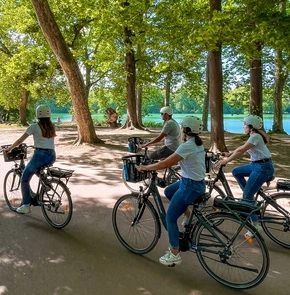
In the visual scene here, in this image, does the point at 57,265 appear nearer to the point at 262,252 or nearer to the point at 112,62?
the point at 262,252

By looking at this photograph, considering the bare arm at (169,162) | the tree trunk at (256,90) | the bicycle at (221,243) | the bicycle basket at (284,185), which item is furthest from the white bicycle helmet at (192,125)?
the tree trunk at (256,90)

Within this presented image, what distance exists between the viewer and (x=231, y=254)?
3184 mm

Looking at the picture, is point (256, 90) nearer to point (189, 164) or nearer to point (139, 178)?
point (139, 178)

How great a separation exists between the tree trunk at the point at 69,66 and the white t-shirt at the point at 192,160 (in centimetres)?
889

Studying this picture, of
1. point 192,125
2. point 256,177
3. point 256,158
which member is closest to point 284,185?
point 256,177

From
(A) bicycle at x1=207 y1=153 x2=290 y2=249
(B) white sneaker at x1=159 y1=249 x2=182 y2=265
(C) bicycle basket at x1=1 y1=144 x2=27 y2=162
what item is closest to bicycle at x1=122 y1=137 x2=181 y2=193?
(B) white sneaker at x1=159 y1=249 x2=182 y2=265

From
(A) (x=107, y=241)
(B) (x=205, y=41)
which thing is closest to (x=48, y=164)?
(A) (x=107, y=241)

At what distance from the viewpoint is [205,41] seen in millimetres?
8203

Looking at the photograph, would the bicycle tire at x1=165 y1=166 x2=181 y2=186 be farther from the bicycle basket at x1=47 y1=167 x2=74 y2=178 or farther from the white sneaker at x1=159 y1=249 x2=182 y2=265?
the white sneaker at x1=159 y1=249 x2=182 y2=265

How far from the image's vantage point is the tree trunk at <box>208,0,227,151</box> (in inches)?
384

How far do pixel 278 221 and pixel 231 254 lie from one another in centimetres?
115

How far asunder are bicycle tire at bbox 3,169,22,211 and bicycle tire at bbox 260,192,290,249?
4143mm

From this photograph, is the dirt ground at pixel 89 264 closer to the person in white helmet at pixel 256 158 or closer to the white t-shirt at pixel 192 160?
the person in white helmet at pixel 256 158

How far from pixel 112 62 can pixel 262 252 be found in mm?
17882
